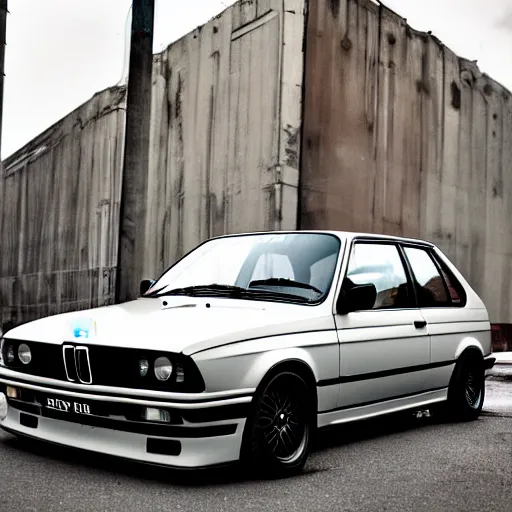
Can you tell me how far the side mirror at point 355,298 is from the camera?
5.40m

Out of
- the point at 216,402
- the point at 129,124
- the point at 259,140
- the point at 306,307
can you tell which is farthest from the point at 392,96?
the point at 216,402

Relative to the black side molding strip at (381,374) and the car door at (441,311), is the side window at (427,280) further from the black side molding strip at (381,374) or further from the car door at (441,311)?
the black side molding strip at (381,374)

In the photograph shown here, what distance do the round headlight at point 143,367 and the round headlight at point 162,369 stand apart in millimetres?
60

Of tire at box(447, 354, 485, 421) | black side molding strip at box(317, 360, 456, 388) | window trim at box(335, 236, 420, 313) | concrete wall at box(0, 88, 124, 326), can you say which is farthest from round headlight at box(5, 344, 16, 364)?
concrete wall at box(0, 88, 124, 326)

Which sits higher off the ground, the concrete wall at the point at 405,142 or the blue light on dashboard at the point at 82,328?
the concrete wall at the point at 405,142

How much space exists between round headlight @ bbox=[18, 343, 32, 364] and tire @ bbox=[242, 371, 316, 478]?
1.43m

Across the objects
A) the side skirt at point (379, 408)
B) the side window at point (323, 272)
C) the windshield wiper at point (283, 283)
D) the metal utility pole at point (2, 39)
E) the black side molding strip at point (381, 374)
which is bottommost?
the side skirt at point (379, 408)

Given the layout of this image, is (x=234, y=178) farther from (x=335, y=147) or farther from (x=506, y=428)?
(x=506, y=428)

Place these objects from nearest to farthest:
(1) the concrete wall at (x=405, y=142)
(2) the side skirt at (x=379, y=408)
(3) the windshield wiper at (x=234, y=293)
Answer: (2) the side skirt at (x=379, y=408), (3) the windshield wiper at (x=234, y=293), (1) the concrete wall at (x=405, y=142)

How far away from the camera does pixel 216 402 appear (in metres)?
4.41

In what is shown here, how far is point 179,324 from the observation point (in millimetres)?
4664

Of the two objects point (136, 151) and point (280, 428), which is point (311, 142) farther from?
point (280, 428)

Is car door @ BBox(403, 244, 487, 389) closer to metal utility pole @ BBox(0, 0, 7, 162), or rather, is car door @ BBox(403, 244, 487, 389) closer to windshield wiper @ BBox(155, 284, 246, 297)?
windshield wiper @ BBox(155, 284, 246, 297)

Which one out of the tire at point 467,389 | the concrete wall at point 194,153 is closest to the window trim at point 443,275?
the tire at point 467,389
